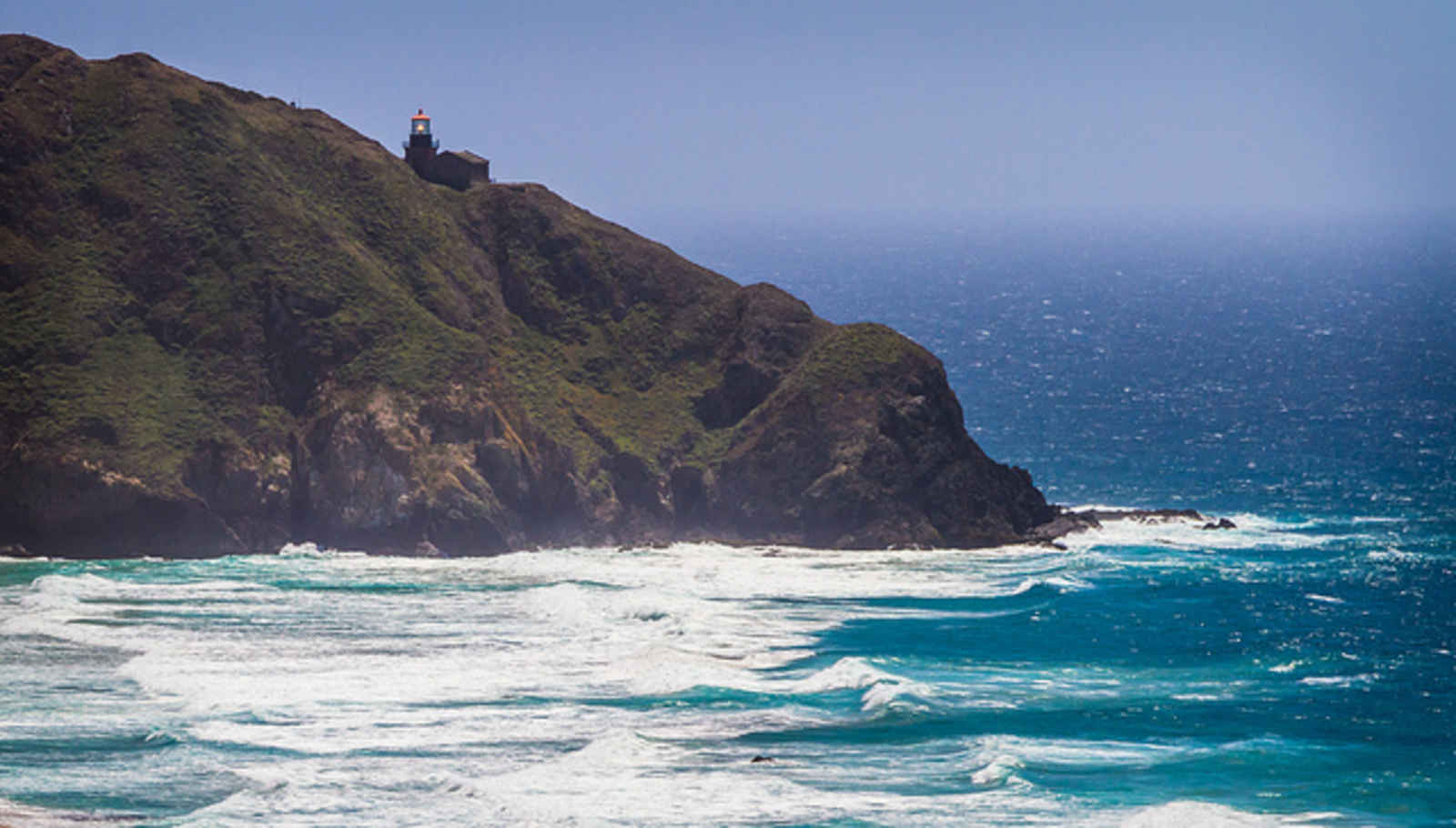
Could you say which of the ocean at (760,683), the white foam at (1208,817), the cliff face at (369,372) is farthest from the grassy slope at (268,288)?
the white foam at (1208,817)

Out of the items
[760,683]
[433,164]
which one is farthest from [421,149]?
[760,683]

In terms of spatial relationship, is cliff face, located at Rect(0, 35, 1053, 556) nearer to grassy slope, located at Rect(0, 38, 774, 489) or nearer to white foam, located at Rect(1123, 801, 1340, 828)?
grassy slope, located at Rect(0, 38, 774, 489)

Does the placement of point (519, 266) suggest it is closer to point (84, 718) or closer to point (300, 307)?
point (300, 307)

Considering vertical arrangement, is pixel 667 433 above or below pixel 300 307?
below

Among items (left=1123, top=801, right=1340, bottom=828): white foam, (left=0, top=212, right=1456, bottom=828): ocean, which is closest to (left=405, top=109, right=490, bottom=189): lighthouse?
(left=0, top=212, right=1456, bottom=828): ocean

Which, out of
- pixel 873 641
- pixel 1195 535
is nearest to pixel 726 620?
pixel 873 641

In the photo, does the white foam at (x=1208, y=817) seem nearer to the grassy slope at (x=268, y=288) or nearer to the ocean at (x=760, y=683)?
the ocean at (x=760, y=683)
